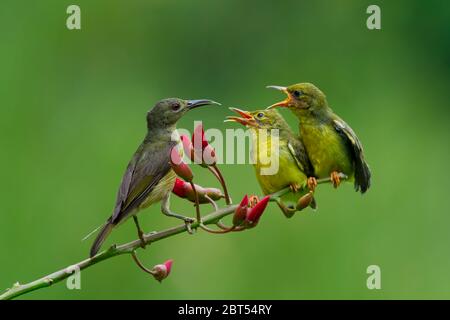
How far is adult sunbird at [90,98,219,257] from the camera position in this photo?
4371 mm

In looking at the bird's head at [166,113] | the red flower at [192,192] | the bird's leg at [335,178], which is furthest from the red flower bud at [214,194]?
the bird's leg at [335,178]

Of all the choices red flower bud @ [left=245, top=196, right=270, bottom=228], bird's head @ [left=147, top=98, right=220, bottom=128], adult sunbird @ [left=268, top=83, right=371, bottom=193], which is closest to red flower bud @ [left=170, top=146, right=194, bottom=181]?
red flower bud @ [left=245, top=196, right=270, bottom=228]

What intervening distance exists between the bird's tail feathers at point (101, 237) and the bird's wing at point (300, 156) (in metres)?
1.68

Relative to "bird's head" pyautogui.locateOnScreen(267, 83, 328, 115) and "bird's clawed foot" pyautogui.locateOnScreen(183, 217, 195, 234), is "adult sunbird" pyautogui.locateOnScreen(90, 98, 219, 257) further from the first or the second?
"bird's head" pyautogui.locateOnScreen(267, 83, 328, 115)

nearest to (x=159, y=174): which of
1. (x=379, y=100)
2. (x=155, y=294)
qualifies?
(x=155, y=294)

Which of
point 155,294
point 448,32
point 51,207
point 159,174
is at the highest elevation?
point 448,32

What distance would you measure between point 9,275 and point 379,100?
17.5 ft

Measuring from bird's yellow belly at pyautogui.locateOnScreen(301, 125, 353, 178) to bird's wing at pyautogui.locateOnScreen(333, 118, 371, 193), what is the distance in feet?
0.11

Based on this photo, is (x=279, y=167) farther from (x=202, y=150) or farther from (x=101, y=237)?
(x=101, y=237)

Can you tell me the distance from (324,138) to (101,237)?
1926 mm

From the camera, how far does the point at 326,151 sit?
18.1 ft

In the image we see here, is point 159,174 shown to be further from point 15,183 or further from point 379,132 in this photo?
point 379,132

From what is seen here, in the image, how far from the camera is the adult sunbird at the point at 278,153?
18.5ft

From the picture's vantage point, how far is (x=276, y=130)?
5.82 m
